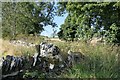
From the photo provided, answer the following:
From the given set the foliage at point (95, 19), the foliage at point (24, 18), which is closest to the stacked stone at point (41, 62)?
the foliage at point (24, 18)

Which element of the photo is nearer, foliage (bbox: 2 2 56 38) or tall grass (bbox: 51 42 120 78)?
tall grass (bbox: 51 42 120 78)

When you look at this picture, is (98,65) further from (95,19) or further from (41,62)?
(95,19)

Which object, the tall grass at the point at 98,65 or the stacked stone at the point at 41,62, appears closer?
the tall grass at the point at 98,65

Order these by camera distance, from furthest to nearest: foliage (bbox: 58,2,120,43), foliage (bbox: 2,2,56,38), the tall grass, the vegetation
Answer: foliage (bbox: 58,2,120,43) < foliage (bbox: 2,2,56,38) < the vegetation < the tall grass

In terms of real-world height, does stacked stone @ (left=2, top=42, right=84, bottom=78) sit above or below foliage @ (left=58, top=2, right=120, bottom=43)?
below

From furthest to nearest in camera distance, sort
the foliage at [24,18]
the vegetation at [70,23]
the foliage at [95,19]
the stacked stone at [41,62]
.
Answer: the foliage at [95,19] → the foliage at [24,18] → the vegetation at [70,23] → the stacked stone at [41,62]

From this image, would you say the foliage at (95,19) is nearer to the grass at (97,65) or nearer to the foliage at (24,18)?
the foliage at (24,18)

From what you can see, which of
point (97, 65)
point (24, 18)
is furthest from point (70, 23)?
point (97, 65)

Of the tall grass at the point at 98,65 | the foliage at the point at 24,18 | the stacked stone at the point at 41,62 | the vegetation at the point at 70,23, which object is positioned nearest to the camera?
the tall grass at the point at 98,65

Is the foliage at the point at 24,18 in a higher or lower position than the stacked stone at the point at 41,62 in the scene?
higher

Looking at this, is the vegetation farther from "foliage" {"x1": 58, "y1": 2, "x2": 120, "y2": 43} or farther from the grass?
the grass

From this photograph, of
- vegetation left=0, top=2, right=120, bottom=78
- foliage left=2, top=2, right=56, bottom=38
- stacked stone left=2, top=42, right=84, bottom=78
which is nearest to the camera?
stacked stone left=2, top=42, right=84, bottom=78

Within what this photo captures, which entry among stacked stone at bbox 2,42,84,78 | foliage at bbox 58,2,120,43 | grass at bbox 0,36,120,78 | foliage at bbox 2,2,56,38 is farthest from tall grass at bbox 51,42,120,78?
foliage at bbox 58,2,120,43

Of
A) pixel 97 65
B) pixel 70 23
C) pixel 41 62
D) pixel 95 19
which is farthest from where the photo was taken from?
pixel 70 23
